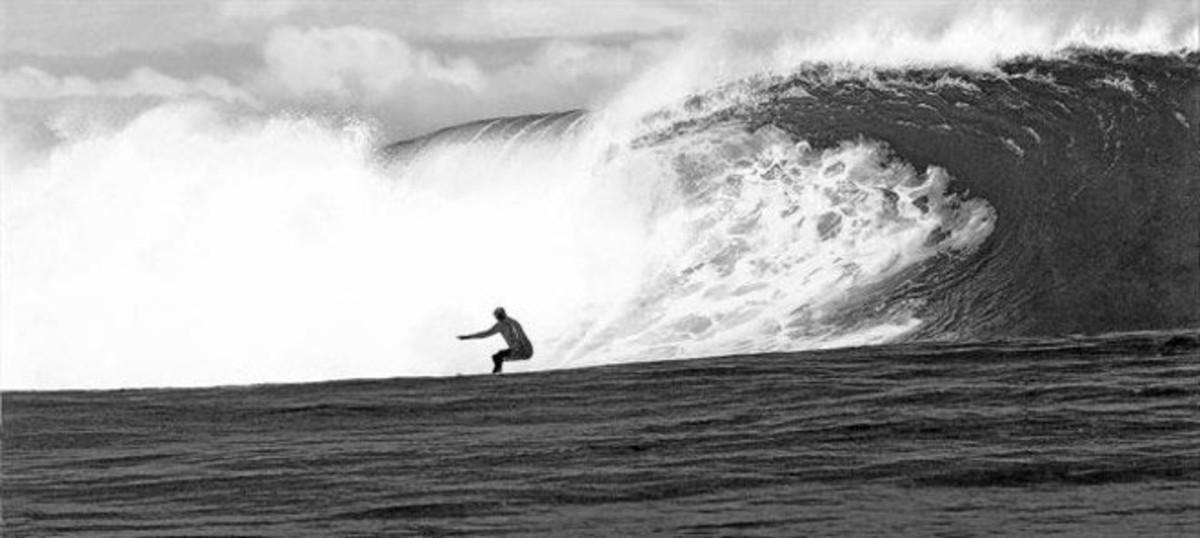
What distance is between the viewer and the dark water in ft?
36.0

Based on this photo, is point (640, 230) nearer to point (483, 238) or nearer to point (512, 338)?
point (483, 238)

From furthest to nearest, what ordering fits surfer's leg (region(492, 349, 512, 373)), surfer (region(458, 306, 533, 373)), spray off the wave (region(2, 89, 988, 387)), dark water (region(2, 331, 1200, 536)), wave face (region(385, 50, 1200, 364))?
spray off the wave (region(2, 89, 988, 387)), wave face (region(385, 50, 1200, 364)), surfer (region(458, 306, 533, 373)), surfer's leg (region(492, 349, 512, 373)), dark water (region(2, 331, 1200, 536))

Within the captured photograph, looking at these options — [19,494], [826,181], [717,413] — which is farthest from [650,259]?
[19,494]

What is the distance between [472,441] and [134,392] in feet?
22.6

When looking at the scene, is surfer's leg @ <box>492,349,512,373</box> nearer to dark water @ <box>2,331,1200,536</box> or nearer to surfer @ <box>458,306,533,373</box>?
surfer @ <box>458,306,533,373</box>

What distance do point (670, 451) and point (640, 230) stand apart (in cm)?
1001

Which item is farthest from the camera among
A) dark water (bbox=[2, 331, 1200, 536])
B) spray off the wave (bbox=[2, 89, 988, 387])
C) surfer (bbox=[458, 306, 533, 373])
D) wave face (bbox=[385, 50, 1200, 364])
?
spray off the wave (bbox=[2, 89, 988, 387])

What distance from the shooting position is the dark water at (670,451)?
10977 millimetres

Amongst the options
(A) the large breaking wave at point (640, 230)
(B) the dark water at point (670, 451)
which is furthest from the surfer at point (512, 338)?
(A) the large breaking wave at point (640, 230)

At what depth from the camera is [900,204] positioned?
22.3 m

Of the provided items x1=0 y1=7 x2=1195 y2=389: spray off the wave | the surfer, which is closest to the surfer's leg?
the surfer

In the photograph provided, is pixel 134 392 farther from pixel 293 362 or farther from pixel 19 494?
pixel 19 494

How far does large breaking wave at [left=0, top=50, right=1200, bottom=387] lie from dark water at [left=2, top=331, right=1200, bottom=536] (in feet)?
8.78

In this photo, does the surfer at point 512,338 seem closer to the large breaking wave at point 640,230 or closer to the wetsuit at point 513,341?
the wetsuit at point 513,341
